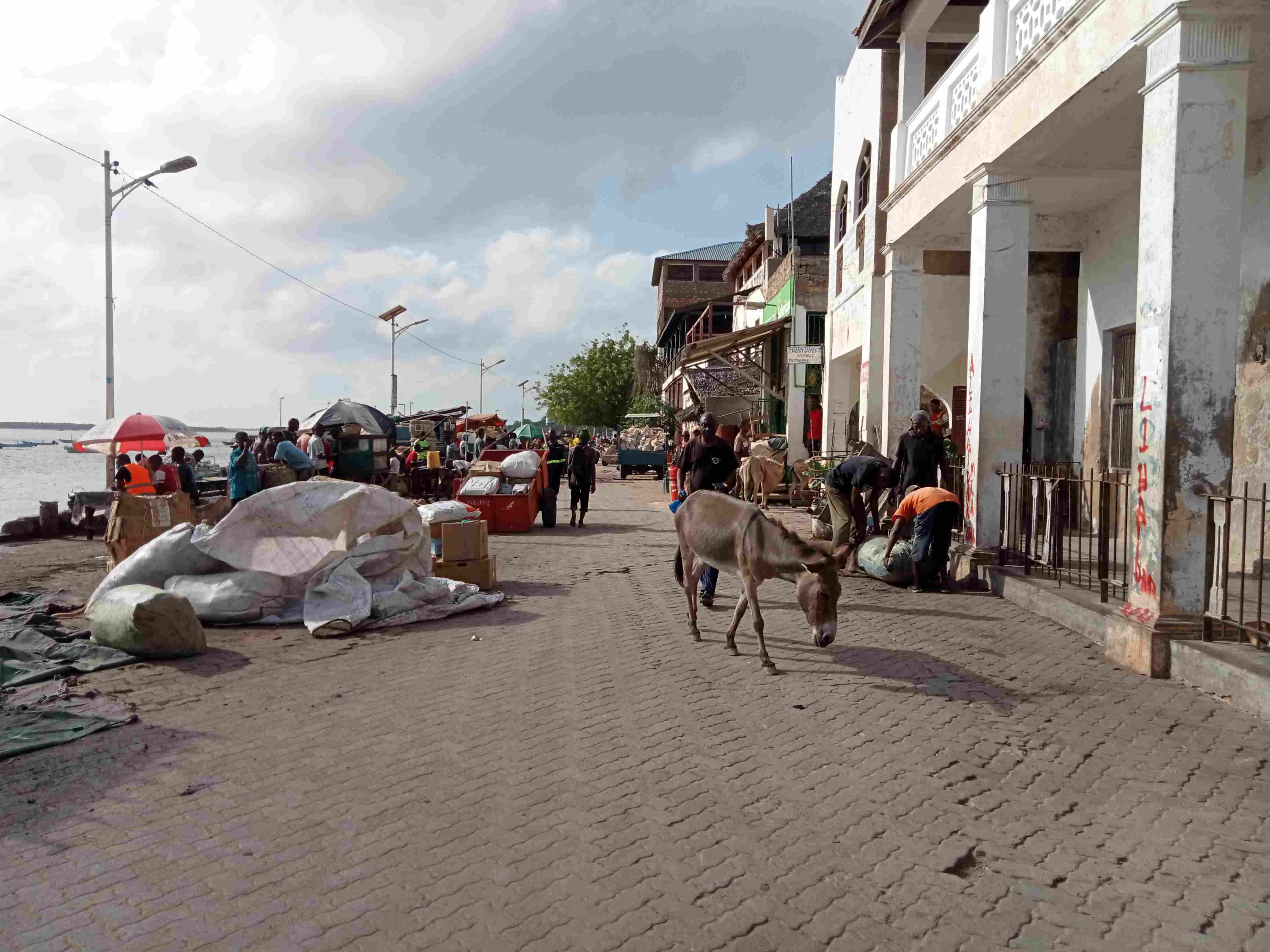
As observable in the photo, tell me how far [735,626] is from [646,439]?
111 feet

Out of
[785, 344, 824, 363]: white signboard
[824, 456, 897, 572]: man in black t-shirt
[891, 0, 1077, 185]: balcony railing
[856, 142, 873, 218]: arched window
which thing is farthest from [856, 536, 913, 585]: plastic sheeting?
[785, 344, 824, 363]: white signboard

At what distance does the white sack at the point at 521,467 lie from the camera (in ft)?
55.1

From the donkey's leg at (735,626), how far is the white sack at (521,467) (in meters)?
10.1

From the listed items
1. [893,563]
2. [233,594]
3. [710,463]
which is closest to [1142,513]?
[893,563]

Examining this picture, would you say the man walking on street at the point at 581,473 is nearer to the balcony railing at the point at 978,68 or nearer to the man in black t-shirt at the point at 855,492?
the man in black t-shirt at the point at 855,492

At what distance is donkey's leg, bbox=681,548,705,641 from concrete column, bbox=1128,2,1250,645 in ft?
11.2

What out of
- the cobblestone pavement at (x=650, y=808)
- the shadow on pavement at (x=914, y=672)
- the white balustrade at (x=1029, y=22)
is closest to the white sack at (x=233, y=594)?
the cobblestone pavement at (x=650, y=808)

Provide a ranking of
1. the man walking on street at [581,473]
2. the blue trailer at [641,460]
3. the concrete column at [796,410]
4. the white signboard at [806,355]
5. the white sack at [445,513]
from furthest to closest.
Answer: the blue trailer at [641,460]
the concrete column at [796,410]
the white signboard at [806,355]
the man walking on street at [581,473]
the white sack at [445,513]

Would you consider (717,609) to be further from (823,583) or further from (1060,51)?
(1060,51)

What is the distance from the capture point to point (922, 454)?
1065 centimetres

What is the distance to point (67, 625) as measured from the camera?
8.23 meters

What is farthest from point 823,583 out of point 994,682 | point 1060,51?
point 1060,51

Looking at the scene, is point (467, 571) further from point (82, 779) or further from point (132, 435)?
point (132, 435)

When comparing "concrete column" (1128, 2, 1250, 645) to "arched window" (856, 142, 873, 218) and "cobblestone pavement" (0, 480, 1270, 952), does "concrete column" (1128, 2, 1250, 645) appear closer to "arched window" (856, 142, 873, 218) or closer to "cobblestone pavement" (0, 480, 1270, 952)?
"cobblestone pavement" (0, 480, 1270, 952)
